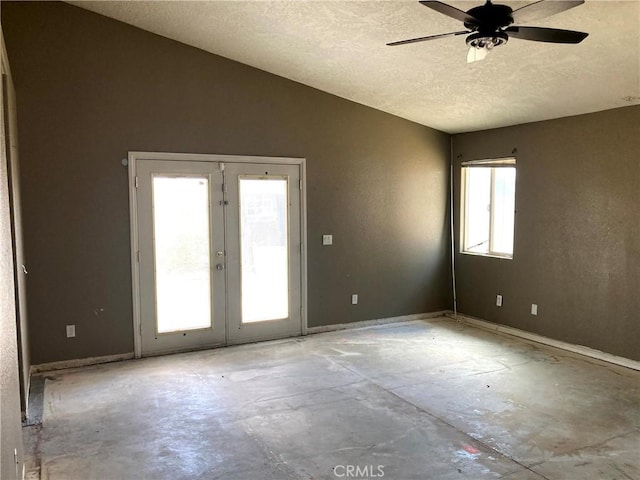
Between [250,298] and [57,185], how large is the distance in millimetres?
2246

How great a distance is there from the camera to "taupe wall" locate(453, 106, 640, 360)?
15.3 feet

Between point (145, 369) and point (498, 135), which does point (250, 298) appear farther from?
point (498, 135)

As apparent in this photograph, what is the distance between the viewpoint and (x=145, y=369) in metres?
4.65

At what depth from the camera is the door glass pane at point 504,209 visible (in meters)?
5.89

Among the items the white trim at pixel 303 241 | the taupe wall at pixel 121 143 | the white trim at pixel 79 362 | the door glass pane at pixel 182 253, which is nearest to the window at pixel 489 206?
the taupe wall at pixel 121 143

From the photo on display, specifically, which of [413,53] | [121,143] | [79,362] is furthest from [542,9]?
[79,362]

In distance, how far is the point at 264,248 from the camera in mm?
5562

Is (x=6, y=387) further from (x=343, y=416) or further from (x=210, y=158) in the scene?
(x=210, y=158)

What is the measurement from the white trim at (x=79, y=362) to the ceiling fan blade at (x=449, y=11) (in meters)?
4.17

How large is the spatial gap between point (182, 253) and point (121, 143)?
1.24 meters

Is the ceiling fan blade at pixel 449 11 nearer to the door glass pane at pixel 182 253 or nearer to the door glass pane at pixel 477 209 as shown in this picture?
the door glass pane at pixel 182 253

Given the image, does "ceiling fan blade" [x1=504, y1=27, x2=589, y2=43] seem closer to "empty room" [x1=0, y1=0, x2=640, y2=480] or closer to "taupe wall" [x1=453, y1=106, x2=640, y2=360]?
"empty room" [x1=0, y1=0, x2=640, y2=480]

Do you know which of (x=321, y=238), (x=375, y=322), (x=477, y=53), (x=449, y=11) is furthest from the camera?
(x=375, y=322)

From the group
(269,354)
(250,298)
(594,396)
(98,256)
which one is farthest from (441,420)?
(98,256)
